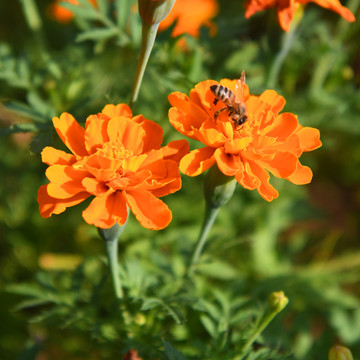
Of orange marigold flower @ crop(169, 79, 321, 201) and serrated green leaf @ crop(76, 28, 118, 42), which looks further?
serrated green leaf @ crop(76, 28, 118, 42)

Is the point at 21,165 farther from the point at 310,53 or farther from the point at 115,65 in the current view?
the point at 310,53

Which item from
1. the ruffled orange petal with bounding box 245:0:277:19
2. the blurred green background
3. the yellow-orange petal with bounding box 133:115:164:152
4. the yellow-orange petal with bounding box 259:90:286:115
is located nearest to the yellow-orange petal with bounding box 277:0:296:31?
the ruffled orange petal with bounding box 245:0:277:19

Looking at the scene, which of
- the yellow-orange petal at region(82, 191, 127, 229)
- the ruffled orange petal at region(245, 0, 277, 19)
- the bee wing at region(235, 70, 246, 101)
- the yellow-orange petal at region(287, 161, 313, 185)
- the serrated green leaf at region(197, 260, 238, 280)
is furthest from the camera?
the serrated green leaf at region(197, 260, 238, 280)

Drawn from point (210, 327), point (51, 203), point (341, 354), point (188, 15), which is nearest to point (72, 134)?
point (51, 203)

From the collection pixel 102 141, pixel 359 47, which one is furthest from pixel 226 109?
pixel 359 47

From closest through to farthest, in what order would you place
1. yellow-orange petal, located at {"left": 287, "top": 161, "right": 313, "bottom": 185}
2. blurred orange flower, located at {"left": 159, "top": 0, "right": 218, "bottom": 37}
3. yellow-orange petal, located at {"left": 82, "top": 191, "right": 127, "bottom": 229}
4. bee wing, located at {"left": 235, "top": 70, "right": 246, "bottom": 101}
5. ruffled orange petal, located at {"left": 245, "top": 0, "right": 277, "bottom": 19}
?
yellow-orange petal, located at {"left": 82, "top": 191, "right": 127, "bottom": 229}, yellow-orange petal, located at {"left": 287, "top": 161, "right": 313, "bottom": 185}, bee wing, located at {"left": 235, "top": 70, "right": 246, "bottom": 101}, ruffled orange petal, located at {"left": 245, "top": 0, "right": 277, "bottom": 19}, blurred orange flower, located at {"left": 159, "top": 0, "right": 218, "bottom": 37}

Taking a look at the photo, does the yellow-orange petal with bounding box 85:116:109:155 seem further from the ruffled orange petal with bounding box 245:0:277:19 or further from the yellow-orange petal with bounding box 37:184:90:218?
the ruffled orange petal with bounding box 245:0:277:19
